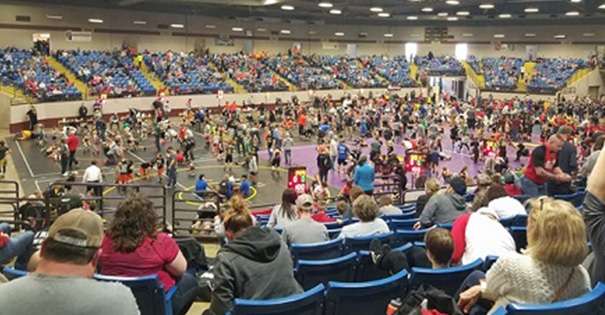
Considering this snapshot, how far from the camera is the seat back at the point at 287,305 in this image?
11.5 feet

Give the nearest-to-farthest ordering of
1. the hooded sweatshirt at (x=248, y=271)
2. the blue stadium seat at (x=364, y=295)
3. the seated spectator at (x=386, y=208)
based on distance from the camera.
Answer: the hooded sweatshirt at (x=248, y=271) < the blue stadium seat at (x=364, y=295) < the seated spectator at (x=386, y=208)

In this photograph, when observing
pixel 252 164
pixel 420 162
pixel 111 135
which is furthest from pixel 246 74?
pixel 420 162

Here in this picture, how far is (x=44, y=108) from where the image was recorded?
29.7m

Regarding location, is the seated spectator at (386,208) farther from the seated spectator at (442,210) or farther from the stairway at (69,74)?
the stairway at (69,74)

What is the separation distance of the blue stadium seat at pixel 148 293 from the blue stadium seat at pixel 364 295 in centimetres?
126

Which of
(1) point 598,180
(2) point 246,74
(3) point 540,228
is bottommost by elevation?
(3) point 540,228

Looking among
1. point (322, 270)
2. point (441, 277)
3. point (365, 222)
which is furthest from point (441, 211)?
point (441, 277)

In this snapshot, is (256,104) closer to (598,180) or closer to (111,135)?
(111,135)

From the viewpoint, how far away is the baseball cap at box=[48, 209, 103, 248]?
227 cm

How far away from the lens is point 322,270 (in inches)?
199

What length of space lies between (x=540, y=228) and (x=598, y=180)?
465 mm

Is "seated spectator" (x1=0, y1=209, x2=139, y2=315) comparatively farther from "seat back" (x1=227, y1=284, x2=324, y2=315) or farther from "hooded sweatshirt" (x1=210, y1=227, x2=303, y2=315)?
"hooded sweatshirt" (x1=210, y1=227, x2=303, y2=315)

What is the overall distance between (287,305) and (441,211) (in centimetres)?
379

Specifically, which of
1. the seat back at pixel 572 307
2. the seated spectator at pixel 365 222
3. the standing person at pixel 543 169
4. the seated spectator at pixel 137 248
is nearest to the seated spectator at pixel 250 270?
the seated spectator at pixel 137 248
